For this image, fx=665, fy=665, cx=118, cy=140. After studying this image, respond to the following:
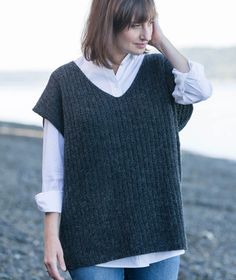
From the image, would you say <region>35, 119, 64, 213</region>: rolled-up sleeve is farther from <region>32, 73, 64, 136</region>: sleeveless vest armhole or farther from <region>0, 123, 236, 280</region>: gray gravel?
<region>0, 123, 236, 280</region>: gray gravel

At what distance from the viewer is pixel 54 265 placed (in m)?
2.11

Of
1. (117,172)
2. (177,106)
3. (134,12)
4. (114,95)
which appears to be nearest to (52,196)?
(117,172)

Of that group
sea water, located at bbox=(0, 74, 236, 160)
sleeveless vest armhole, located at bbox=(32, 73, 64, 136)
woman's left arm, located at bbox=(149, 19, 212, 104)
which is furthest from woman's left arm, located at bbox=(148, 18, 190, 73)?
Answer: sea water, located at bbox=(0, 74, 236, 160)

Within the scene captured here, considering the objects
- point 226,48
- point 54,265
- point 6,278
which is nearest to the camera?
point 54,265

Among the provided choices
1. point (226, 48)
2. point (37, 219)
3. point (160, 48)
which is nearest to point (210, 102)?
point (226, 48)

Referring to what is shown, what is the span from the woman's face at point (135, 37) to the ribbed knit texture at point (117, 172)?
0.36 ft

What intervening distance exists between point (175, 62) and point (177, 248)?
604 mm

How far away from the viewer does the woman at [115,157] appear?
2.12 m

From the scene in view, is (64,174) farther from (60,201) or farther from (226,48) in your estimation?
(226,48)

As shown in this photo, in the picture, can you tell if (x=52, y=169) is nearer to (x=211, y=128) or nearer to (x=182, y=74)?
(x=182, y=74)

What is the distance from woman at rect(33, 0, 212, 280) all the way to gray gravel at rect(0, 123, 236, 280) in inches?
125

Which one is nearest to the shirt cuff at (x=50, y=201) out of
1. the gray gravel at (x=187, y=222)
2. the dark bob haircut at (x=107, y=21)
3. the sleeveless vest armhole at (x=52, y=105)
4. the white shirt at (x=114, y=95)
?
the white shirt at (x=114, y=95)

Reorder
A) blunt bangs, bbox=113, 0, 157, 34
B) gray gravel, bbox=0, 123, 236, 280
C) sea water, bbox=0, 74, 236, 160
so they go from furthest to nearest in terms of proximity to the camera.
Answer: sea water, bbox=0, 74, 236, 160, gray gravel, bbox=0, 123, 236, 280, blunt bangs, bbox=113, 0, 157, 34

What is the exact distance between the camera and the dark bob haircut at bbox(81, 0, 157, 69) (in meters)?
2.06
